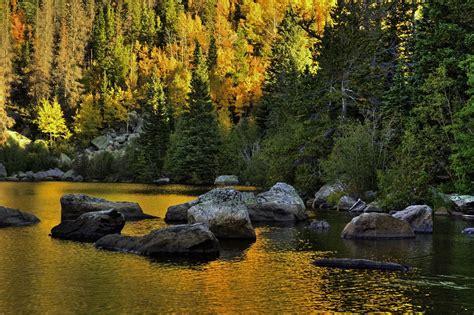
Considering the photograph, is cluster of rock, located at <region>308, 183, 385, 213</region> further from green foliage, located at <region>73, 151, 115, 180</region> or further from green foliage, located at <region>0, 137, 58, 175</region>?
green foliage, located at <region>0, 137, 58, 175</region>

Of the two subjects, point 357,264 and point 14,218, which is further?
point 14,218

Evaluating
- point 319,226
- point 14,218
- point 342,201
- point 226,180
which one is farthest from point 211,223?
point 226,180

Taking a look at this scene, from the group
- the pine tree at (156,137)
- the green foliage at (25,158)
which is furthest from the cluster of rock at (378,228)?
the green foliage at (25,158)

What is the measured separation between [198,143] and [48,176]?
28.6 m

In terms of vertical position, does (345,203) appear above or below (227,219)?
above

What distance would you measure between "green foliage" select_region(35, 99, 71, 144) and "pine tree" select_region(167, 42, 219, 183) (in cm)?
3743

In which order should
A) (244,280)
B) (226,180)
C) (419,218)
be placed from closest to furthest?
(244,280) < (419,218) < (226,180)

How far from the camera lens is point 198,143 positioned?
286 ft

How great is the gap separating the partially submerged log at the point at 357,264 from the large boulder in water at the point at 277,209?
14.6 metres

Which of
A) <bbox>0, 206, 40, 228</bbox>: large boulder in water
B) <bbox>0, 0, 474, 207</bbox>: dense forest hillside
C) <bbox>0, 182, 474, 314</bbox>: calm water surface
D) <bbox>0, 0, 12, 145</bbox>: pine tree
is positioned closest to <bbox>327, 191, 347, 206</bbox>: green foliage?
<bbox>0, 0, 474, 207</bbox>: dense forest hillside

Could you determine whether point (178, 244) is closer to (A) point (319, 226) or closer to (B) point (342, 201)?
(A) point (319, 226)

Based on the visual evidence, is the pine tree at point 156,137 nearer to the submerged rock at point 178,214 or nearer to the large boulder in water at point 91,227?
the submerged rock at point 178,214

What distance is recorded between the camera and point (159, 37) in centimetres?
15275

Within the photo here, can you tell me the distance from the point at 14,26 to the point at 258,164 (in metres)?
104
